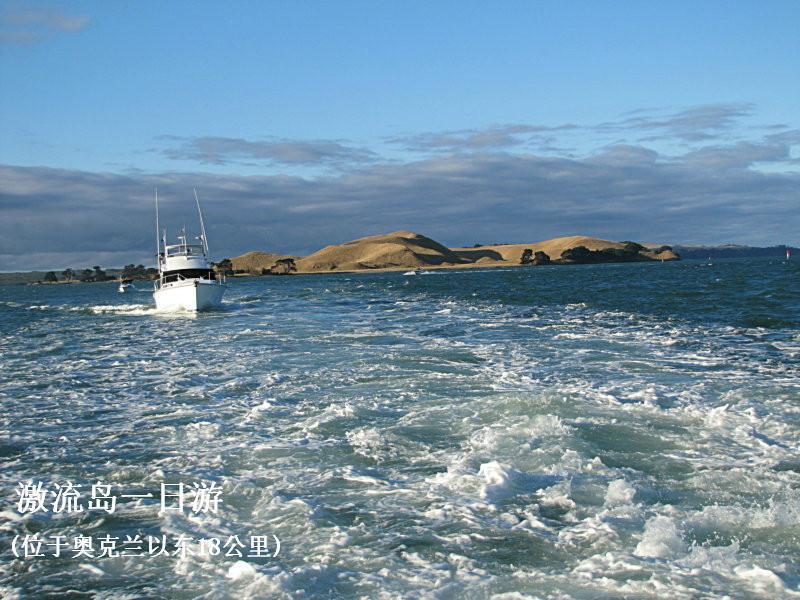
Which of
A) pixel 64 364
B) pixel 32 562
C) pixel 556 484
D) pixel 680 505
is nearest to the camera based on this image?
pixel 32 562

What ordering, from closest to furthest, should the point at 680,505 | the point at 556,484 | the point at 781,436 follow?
the point at 680,505 < the point at 556,484 < the point at 781,436

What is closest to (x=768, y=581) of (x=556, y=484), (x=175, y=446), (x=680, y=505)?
(x=680, y=505)

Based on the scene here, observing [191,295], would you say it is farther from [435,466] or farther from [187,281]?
[435,466]

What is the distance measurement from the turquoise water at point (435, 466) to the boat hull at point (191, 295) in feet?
65.6

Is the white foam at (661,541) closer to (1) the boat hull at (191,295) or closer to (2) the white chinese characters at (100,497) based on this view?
(2) the white chinese characters at (100,497)

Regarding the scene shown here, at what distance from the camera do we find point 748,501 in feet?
21.4

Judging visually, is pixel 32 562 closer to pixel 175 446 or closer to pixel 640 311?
pixel 175 446

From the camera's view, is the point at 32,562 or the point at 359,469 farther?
the point at 359,469

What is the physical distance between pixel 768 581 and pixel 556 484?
247 centimetres

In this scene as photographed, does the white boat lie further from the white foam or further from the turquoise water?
the white foam

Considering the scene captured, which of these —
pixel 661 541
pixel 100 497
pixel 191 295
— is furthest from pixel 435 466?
pixel 191 295

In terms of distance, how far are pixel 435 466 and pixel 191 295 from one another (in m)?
32.5

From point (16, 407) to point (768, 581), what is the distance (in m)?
11.7

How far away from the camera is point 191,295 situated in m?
38.5
